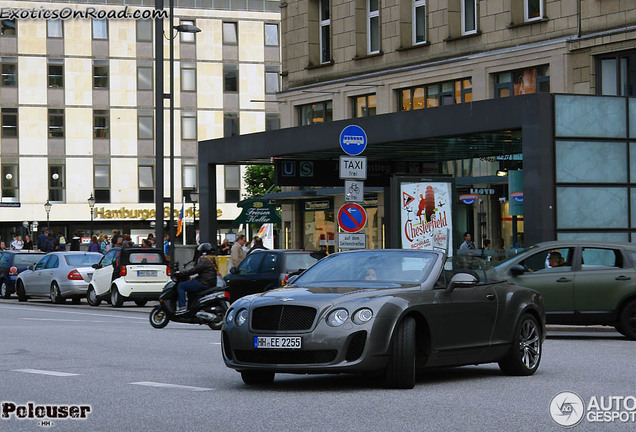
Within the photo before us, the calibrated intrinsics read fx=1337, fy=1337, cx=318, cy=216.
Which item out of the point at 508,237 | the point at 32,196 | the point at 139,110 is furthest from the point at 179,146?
the point at 508,237

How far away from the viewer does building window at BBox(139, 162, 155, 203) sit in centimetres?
8431

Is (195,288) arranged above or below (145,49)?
below

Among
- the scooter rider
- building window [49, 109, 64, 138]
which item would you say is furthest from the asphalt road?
building window [49, 109, 64, 138]

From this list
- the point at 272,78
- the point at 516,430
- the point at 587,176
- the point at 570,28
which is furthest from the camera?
the point at 272,78

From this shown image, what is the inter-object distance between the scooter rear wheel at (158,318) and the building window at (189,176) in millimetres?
62043

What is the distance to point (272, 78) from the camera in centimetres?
8744

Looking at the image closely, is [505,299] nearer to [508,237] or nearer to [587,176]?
[587,176]

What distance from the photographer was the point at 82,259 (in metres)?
35.9

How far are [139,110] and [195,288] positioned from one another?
62.0 meters

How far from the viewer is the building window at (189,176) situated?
3371 inches

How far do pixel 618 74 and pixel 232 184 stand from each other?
175 ft

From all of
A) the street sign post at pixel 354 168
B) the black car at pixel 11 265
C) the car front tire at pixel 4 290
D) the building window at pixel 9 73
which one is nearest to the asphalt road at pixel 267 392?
the street sign post at pixel 354 168

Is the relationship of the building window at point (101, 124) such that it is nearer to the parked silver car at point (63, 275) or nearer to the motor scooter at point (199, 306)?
the parked silver car at point (63, 275)
